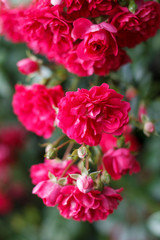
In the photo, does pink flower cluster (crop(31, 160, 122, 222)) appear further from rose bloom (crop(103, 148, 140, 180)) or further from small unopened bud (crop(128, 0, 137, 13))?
small unopened bud (crop(128, 0, 137, 13))

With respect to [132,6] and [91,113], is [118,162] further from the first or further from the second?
[132,6]

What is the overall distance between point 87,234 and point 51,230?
25cm

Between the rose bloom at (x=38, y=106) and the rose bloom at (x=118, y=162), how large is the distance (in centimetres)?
19

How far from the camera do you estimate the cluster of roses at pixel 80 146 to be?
2.17 ft

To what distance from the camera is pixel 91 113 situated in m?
0.66

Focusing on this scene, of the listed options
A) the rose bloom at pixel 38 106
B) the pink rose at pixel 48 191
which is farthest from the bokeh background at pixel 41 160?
the pink rose at pixel 48 191

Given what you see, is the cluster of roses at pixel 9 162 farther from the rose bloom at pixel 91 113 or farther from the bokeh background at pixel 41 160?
the rose bloom at pixel 91 113

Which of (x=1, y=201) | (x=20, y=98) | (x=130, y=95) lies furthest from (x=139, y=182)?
A: (x=20, y=98)

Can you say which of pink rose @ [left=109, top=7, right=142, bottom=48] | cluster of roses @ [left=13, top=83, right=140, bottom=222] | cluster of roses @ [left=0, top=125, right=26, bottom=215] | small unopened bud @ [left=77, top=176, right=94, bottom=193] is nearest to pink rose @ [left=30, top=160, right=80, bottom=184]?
cluster of roses @ [left=13, top=83, right=140, bottom=222]

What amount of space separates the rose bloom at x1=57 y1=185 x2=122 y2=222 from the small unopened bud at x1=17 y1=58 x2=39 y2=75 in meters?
0.42

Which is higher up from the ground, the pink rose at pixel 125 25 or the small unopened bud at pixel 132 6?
the small unopened bud at pixel 132 6

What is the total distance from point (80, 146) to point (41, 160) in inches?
40.8

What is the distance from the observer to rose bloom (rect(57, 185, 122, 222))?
0.71 m

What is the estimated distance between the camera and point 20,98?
2.96ft
